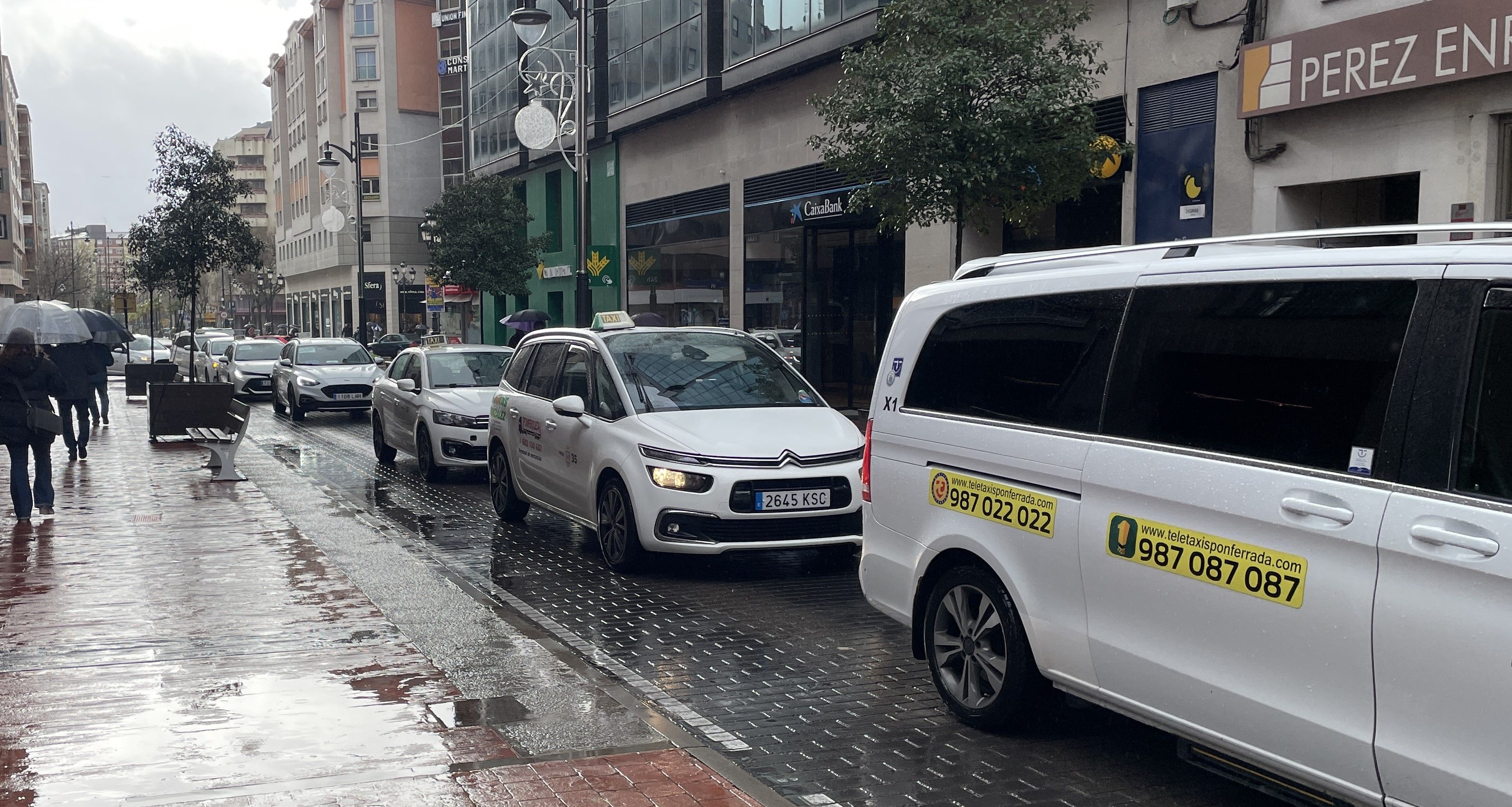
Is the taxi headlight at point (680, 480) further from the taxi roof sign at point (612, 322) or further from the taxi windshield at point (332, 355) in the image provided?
the taxi windshield at point (332, 355)

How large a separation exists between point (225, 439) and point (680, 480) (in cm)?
827

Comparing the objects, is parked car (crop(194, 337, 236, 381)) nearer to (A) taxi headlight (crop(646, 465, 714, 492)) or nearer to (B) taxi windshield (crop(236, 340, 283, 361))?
(B) taxi windshield (crop(236, 340, 283, 361))

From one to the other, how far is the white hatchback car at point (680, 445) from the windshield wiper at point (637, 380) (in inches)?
0.4

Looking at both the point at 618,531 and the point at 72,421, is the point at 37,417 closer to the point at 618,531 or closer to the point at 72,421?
the point at 618,531

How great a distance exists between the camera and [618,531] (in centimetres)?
877

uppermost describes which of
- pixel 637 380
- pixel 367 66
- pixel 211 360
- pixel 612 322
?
pixel 367 66

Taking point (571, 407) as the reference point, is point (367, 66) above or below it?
above

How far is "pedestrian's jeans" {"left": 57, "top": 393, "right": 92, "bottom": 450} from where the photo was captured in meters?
15.5

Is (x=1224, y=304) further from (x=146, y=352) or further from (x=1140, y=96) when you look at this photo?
(x=146, y=352)

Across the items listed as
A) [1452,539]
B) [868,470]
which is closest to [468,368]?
[868,470]

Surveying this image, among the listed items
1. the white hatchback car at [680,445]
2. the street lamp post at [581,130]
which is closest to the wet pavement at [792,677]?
the white hatchback car at [680,445]

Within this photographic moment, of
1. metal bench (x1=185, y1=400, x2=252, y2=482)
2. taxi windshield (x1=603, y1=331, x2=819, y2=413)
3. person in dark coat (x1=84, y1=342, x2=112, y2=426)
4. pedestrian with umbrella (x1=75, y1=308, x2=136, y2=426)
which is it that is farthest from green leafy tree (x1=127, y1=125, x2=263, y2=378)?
taxi windshield (x1=603, y1=331, x2=819, y2=413)

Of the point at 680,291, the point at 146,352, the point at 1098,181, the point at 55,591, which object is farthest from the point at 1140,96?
the point at 146,352

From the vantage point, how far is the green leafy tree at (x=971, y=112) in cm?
1275
